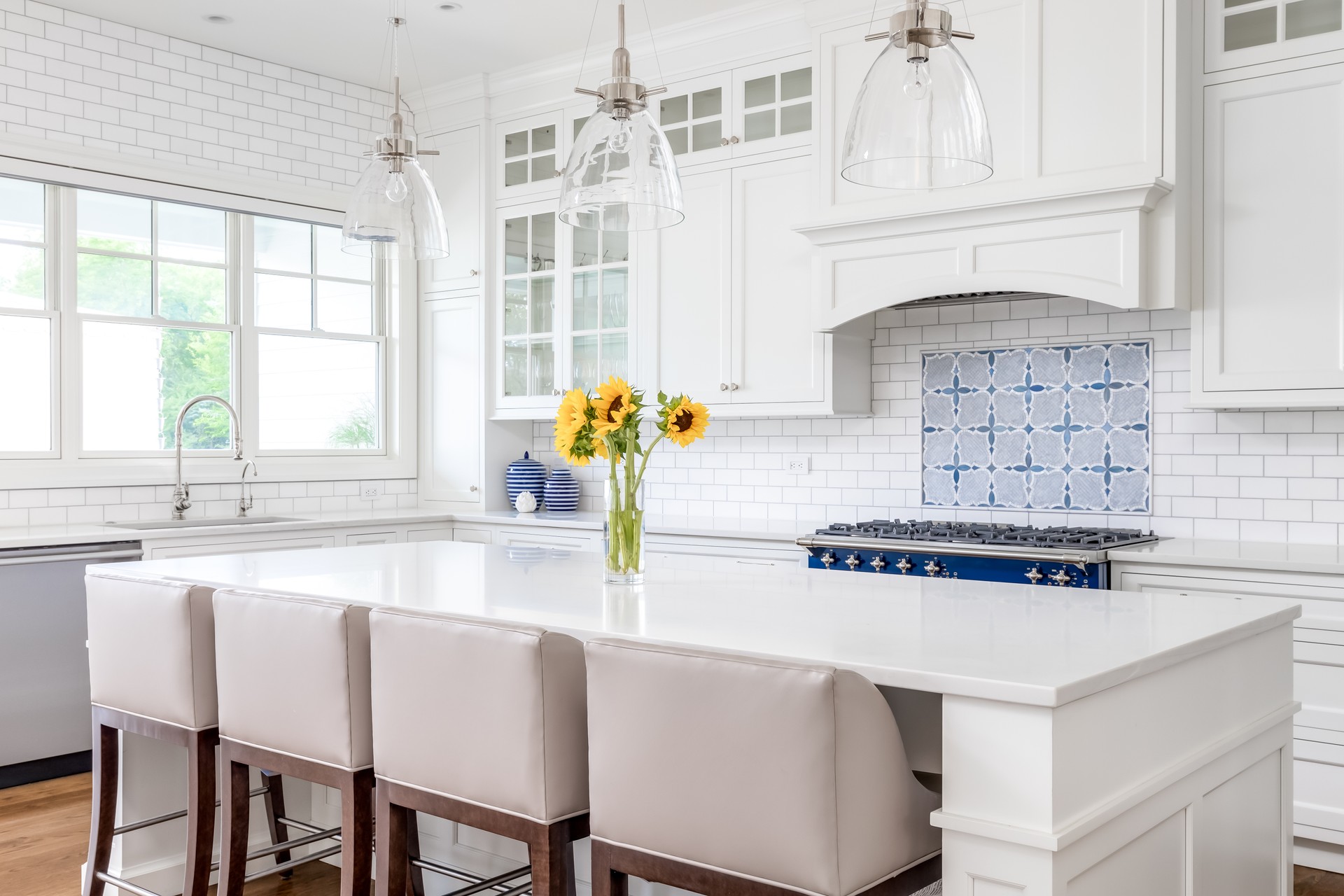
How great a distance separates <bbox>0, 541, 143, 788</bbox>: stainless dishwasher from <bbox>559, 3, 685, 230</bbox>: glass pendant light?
9.55ft

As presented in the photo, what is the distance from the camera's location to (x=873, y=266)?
13.9ft

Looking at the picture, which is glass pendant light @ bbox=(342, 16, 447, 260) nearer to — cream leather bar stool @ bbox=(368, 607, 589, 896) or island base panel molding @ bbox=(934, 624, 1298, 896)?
cream leather bar stool @ bbox=(368, 607, 589, 896)

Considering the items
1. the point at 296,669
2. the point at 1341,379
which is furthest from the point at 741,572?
the point at 1341,379

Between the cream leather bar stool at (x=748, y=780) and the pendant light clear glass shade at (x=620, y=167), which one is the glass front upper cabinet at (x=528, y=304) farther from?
the cream leather bar stool at (x=748, y=780)

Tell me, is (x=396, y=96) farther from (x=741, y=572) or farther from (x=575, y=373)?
(x=575, y=373)

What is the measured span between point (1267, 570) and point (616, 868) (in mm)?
2451

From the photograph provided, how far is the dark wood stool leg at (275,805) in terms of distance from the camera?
10.5 ft

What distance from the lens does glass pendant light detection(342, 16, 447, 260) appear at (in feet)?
9.22

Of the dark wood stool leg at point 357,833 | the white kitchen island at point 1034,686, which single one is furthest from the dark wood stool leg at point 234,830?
the dark wood stool leg at point 357,833

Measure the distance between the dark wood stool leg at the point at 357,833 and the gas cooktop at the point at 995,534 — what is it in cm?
227

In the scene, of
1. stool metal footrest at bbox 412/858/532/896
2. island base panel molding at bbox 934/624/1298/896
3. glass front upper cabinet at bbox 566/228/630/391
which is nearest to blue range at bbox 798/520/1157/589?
island base panel molding at bbox 934/624/1298/896

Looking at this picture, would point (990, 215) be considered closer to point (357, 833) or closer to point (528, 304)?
point (528, 304)

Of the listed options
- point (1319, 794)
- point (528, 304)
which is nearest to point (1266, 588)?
point (1319, 794)

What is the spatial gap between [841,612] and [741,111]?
3.24 metres
